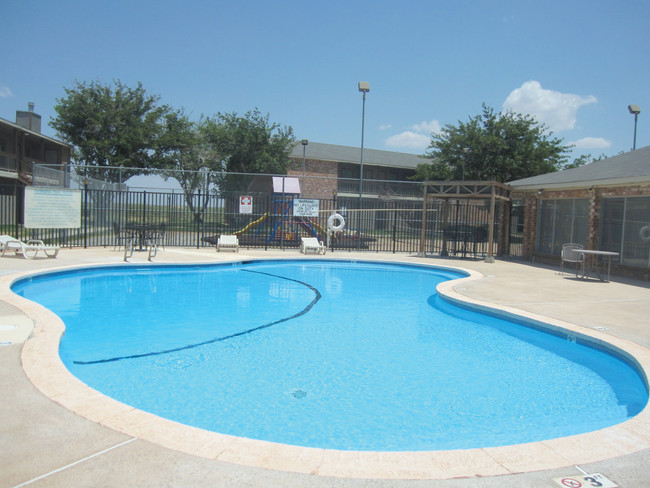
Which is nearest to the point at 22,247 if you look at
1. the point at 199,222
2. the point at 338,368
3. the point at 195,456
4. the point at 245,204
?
the point at 199,222

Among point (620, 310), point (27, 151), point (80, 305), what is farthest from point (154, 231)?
point (27, 151)

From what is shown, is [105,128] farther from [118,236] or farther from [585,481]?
[585,481]

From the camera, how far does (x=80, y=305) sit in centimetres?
780

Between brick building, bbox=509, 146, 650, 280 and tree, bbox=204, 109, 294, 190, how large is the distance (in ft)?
57.4

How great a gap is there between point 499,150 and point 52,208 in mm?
22392

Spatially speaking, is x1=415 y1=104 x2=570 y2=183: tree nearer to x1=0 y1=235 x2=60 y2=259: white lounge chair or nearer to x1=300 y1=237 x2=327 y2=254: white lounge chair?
x1=300 y1=237 x2=327 y2=254: white lounge chair

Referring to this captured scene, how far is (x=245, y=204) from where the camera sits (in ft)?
51.1

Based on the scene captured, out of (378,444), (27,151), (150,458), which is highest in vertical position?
(27,151)

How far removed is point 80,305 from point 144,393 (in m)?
4.29

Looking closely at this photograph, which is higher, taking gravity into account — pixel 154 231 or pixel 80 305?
pixel 154 231

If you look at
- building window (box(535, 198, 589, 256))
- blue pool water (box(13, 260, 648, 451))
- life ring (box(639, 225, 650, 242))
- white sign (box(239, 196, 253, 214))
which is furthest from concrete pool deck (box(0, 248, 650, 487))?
white sign (box(239, 196, 253, 214))

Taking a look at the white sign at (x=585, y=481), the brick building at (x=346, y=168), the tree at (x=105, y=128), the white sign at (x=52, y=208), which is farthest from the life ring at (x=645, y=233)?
the tree at (x=105, y=128)

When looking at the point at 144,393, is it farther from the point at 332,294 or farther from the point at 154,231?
the point at 154,231

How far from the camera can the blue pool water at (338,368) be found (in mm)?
3873
